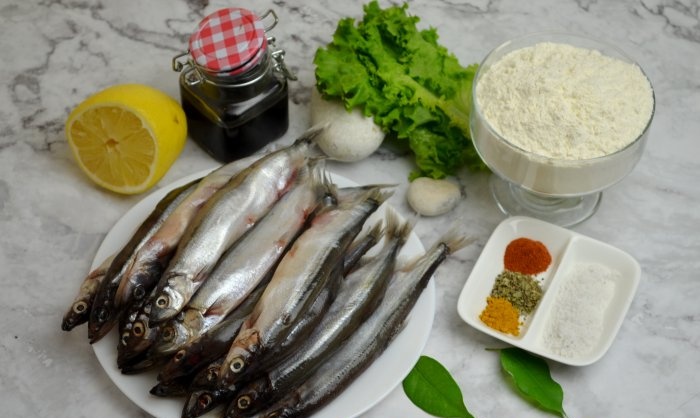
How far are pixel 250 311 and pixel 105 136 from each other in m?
0.58

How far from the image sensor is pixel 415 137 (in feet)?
7.20

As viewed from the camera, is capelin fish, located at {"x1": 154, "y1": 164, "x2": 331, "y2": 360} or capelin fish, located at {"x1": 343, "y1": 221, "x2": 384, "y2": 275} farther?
capelin fish, located at {"x1": 343, "y1": 221, "x2": 384, "y2": 275}

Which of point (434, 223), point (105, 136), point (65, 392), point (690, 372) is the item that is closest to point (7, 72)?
point (105, 136)

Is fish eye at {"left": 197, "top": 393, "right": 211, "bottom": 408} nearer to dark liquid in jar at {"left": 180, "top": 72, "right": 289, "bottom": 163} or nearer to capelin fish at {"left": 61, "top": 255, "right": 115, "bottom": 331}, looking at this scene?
capelin fish at {"left": 61, "top": 255, "right": 115, "bottom": 331}

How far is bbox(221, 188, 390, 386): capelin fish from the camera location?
1.69 meters

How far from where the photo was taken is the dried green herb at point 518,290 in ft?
6.63

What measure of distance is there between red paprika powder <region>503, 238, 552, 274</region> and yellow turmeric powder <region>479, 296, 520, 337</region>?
10cm

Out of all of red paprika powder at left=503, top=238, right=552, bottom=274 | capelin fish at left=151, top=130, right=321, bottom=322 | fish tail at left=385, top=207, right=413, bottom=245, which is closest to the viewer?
capelin fish at left=151, top=130, right=321, bottom=322

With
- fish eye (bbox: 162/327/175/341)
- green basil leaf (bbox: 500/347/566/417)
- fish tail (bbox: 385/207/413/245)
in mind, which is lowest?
green basil leaf (bbox: 500/347/566/417)

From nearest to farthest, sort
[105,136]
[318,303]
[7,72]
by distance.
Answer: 1. [318,303]
2. [105,136]
3. [7,72]

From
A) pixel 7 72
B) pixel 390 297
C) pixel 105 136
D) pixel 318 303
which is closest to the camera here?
pixel 318 303

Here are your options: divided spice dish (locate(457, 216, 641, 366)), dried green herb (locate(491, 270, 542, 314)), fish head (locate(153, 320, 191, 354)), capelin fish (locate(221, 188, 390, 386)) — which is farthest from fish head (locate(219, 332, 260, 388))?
dried green herb (locate(491, 270, 542, 314))

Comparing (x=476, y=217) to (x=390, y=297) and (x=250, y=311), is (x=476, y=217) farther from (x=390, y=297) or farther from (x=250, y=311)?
(x=250, y=311)

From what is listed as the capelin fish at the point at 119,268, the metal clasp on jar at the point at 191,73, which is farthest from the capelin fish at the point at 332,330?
the metal clasp on jar at the point at 191,73
